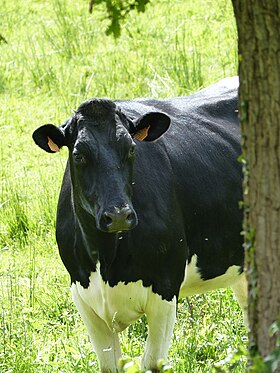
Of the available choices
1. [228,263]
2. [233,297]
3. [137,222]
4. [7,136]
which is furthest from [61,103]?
[137,222]

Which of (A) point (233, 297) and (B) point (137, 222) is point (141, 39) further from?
(B) point (137, 222)

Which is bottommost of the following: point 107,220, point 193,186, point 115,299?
point 115,299

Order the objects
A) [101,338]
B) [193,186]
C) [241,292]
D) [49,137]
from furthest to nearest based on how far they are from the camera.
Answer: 1. [241,292]
2. [193,186]
3. [101,338]
4. [49,137]

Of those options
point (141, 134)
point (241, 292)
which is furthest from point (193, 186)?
point (241, 292)

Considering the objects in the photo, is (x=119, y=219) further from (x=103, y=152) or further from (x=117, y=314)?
(x=117, y=314)

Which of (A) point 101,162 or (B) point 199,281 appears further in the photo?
(B) point 199,281

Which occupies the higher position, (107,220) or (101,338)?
(107,220)

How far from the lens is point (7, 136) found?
11.1 meters

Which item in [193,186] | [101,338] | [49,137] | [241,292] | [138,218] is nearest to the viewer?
[138,218]

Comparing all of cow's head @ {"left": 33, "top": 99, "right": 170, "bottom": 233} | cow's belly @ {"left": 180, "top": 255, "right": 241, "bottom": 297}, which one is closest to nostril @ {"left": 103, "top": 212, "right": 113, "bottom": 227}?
cow's head @ {"left": 33, "top": 99, "right": 170, "bottom": 233}

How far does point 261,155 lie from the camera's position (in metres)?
3.55

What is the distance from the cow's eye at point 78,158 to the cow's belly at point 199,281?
3.40 feet

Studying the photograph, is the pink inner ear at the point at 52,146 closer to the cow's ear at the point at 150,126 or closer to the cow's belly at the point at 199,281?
the cow's ear at the point at 150,126

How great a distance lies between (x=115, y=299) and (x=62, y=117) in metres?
5.53
